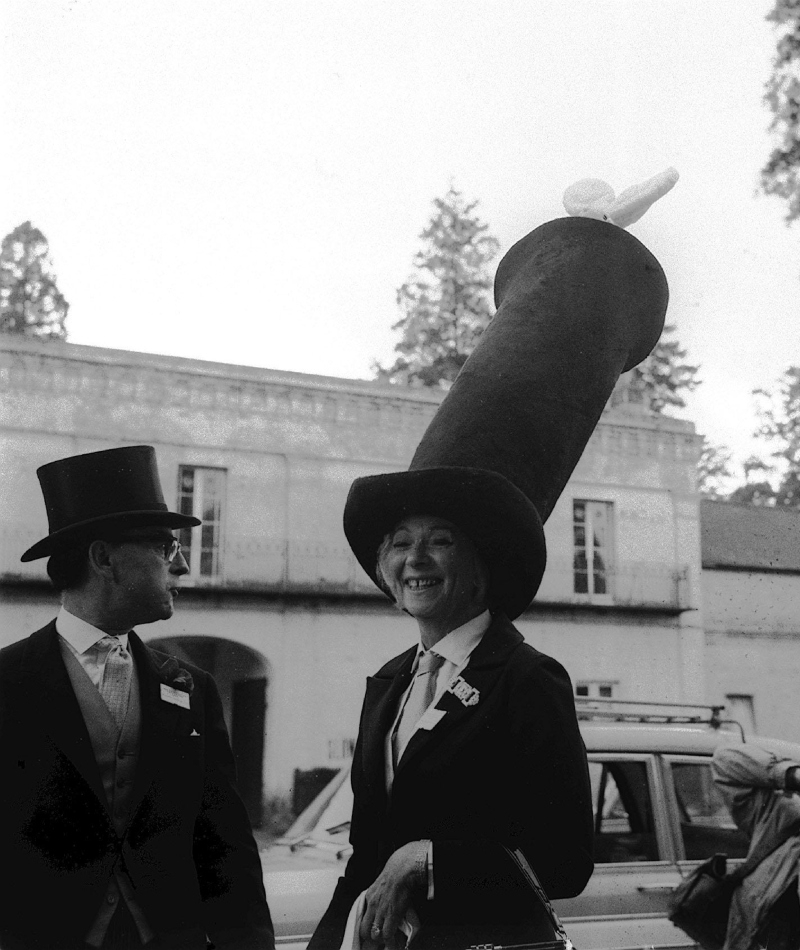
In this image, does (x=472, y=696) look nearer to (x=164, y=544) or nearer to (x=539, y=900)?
(x=539, y=900)

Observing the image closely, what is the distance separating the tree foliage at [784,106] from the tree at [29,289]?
1970 mm

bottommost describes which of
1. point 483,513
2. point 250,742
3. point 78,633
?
point 250,742

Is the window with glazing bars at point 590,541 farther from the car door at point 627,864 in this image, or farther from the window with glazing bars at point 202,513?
the window with glazing bars at point 202,513

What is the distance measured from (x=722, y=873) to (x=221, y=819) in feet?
4.44

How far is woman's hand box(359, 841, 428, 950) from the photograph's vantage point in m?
2.04

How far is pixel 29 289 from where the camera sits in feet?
7.95

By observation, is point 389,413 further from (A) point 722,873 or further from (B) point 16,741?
(A) point 722,873

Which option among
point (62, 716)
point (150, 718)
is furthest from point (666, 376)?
point (62, 716)

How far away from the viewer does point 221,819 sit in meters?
2.06

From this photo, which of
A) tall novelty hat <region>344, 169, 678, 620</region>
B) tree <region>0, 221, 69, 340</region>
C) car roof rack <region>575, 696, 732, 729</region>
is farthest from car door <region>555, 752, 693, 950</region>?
tree <region>0, 221, 69, 340</region>

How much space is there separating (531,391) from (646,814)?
3.86 ft

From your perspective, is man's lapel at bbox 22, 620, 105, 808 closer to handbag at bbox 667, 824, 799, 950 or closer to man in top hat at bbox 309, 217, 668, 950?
man in top hat at bbox 309, 217, 668, 950

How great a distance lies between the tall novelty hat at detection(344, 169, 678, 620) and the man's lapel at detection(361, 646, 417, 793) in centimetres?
18

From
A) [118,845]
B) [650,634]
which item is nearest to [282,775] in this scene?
[118,845]
